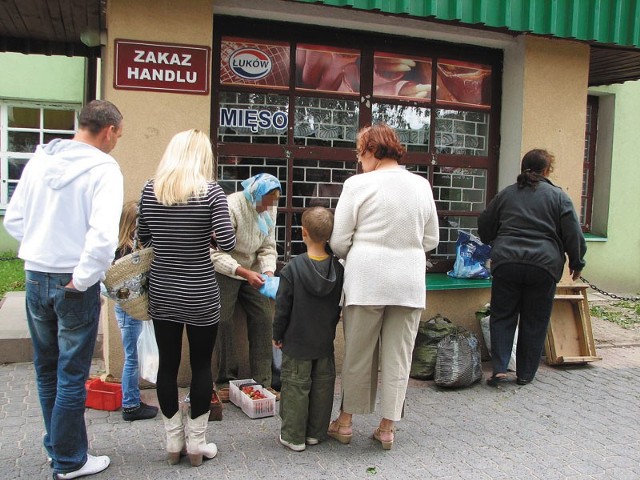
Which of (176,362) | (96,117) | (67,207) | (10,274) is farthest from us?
(10,274)

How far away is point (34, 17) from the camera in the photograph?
5.92 meters

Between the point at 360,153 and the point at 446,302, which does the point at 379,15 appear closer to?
the point at 360,153

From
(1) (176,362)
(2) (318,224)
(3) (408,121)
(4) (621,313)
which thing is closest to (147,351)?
(1) (176,362)

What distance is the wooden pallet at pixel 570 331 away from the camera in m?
5.69

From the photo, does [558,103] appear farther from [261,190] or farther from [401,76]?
[261,190]

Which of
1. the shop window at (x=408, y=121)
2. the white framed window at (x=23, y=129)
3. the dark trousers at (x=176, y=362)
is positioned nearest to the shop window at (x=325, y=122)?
the shop window at (x=408, y=121)

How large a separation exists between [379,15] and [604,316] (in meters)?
4.99

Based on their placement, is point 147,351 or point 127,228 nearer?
point 147,351

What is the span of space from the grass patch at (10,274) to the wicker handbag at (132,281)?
5374 mm

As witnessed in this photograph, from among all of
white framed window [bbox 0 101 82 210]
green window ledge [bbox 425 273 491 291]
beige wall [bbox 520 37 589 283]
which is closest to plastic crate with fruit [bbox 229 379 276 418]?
green window ledge [bbox 425 273 491 291]

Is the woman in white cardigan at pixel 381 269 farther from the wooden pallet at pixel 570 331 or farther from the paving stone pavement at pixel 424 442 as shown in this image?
the wooden pallet at pixel 570 331

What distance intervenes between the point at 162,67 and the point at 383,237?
2.24m

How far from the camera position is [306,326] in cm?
372

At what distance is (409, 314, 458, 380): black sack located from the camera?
5152 mm
